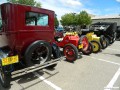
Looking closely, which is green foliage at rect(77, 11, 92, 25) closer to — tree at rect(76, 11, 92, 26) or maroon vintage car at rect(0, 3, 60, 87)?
tree at rect(76, 11, 92, 26)

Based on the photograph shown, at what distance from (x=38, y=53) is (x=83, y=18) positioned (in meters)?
53.2

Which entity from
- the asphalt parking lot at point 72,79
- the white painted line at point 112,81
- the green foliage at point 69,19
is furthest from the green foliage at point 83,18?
the white painted line at point 112,81

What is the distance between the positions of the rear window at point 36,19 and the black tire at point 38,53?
639 millimetres

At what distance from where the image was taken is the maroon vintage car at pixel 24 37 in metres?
4.25

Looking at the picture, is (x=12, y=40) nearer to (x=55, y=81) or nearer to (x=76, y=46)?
(x=55, y=81)

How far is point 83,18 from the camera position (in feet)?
186

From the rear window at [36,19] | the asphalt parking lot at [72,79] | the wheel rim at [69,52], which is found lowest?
the asphalt parking lot at [72,79]

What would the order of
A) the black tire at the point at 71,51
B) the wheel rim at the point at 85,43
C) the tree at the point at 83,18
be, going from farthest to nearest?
the tree at the point at 83,18 → the wheel rim at the point at 85,43 → the black tire at the point at 71,51

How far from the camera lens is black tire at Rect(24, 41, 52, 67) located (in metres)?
4.55

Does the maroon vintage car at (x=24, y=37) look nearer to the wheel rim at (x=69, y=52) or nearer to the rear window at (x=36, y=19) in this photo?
the rear window at (x=36, y=19)

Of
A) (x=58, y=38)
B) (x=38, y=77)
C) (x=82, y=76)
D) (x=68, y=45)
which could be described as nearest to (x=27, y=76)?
(x=38, y=77)

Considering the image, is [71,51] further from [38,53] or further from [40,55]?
[38,53]

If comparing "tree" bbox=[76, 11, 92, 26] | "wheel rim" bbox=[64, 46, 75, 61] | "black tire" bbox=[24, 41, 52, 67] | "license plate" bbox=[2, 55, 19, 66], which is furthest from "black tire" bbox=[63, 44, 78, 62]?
"tree" bbox=[76, 11, 92, 26]

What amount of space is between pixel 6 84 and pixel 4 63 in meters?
0.61
